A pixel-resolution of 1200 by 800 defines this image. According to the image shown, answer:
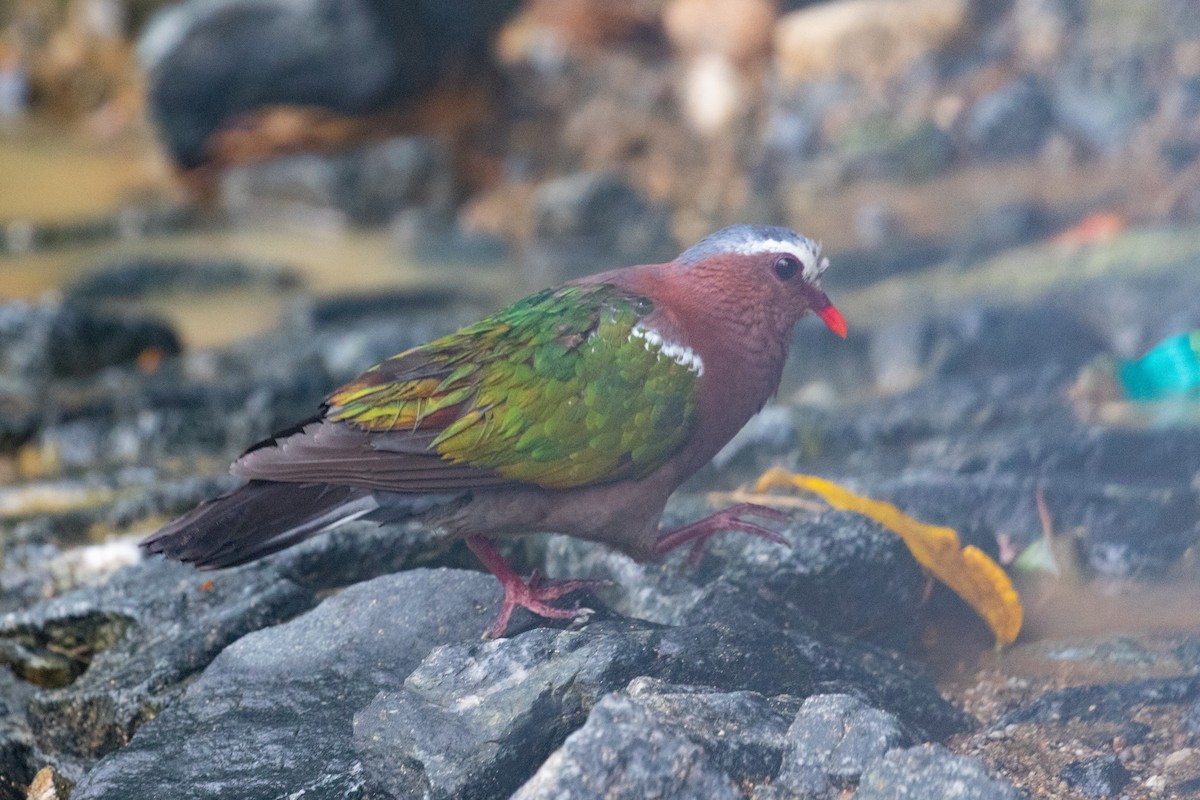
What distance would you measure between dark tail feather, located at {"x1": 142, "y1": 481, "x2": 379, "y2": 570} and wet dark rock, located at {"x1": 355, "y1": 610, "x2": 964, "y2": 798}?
1.76 feet

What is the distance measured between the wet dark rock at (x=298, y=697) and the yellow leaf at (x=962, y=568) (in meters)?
1.26

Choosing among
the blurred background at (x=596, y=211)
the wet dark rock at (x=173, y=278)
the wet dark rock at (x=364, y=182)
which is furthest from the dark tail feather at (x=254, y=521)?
the wet dark rock at (x=364, y=182)

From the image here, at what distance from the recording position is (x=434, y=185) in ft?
34.9

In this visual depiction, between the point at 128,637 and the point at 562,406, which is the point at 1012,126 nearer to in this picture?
the point at 562,406

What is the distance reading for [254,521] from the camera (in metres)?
3.19

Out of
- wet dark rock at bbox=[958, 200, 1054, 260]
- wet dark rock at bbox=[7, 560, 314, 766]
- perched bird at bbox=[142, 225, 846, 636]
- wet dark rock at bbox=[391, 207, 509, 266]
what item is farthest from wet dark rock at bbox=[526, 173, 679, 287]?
perched bird at bbox=[142, 225, 846, 636]

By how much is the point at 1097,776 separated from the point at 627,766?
3.59 ft

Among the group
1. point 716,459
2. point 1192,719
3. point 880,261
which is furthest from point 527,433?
point 880,261

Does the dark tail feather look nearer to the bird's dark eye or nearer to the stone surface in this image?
the bird's dark eye

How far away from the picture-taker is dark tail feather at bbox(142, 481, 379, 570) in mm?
3127

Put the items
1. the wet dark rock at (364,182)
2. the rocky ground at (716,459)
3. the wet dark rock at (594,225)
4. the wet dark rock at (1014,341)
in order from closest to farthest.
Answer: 1. the rocky ground at (716,459)
2. the wet dark rock at (1014,341)
3. the wet dark rock at (594,225)
4. the wet dark rock at (364,182)

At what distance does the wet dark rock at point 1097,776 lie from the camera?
2.70 metres

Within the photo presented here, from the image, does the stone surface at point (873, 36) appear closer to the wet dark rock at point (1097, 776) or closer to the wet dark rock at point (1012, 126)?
the wet dark rock at point (1012, 126)

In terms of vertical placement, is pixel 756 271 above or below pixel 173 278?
above
